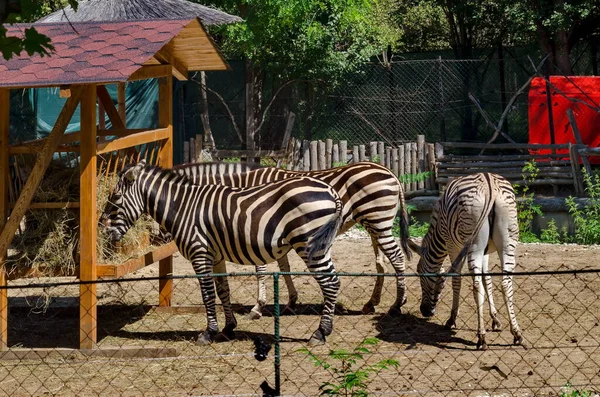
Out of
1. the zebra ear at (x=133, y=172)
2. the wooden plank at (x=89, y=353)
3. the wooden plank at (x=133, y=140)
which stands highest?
the wooden plank at (x=133, y=140)

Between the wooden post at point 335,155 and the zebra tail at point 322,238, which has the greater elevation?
the wooden post at point 335,155

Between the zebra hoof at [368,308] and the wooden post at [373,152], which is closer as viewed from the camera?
the zebra hoof at [368,308]

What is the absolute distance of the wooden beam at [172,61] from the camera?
9.53 meters

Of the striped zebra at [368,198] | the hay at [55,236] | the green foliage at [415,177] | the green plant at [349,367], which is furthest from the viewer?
the green foliage at [415,177]

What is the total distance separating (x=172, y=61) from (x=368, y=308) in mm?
3277

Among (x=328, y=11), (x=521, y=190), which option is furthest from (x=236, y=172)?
(x=328, y=11)

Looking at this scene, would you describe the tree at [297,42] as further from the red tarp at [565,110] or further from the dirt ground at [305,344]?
the dirt ground at [305,344]

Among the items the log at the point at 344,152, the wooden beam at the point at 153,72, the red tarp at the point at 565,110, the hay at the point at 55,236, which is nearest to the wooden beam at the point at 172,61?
the wooden beam at the point at 153,72

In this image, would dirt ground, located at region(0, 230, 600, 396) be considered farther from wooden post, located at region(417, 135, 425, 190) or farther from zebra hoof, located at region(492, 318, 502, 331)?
wooden post, located at region(417, 135, 425, 190)

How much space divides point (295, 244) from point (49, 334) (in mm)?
2651

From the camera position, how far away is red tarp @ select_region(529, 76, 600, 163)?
1669cm

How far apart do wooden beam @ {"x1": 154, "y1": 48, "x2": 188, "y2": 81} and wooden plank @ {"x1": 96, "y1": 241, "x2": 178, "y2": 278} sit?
6.18 ft

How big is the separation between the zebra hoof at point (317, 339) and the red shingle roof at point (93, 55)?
8.79 ft

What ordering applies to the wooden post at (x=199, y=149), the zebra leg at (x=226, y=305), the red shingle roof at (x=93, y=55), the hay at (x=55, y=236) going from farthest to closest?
the wooden post at (x=199, y=149) < the zebra leg at (x=226, y=305) < the hay at (x=55, y=236) < the red shingle roof at (x=93, y=55)
